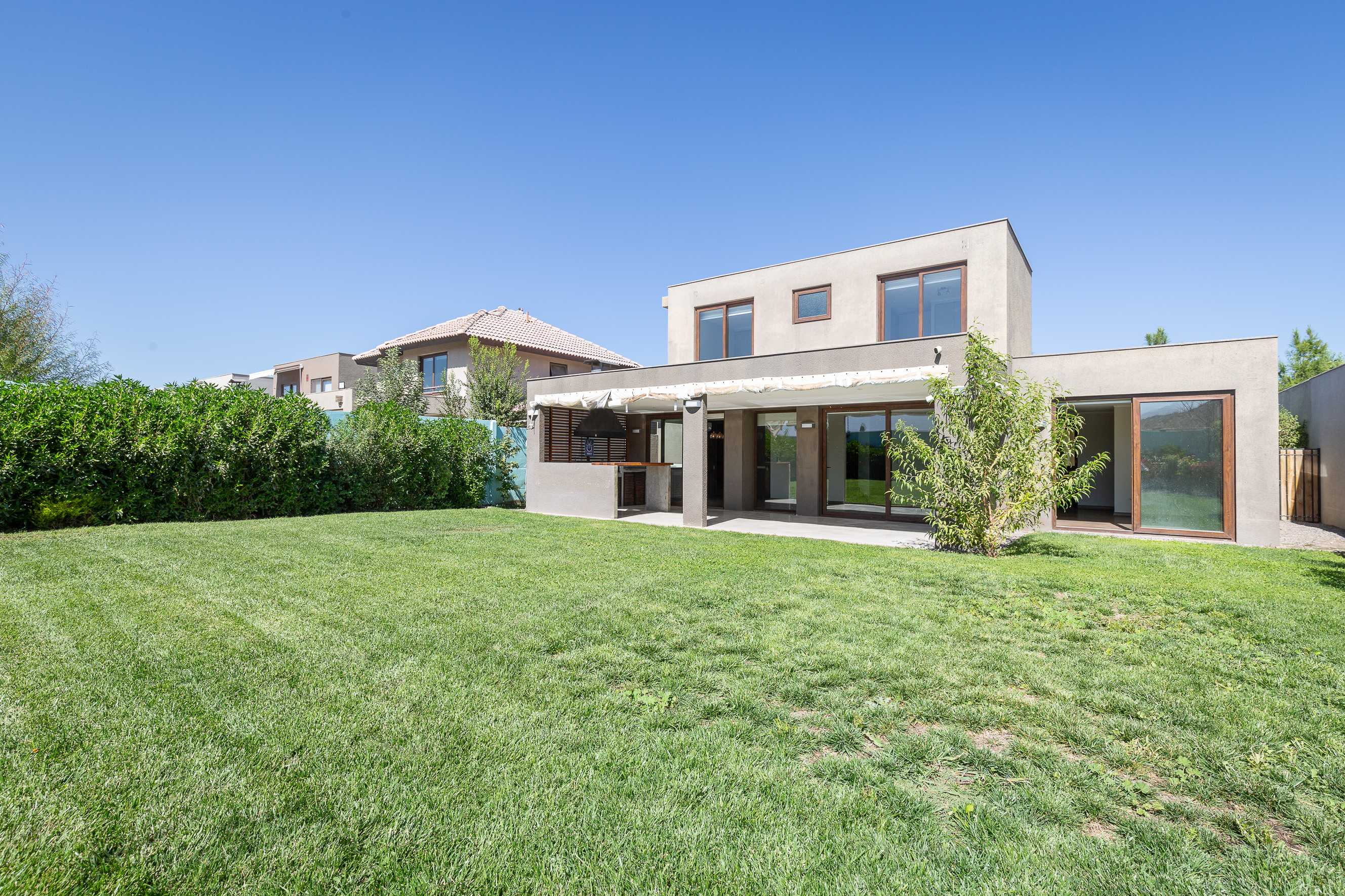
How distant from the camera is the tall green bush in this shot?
10.9 metres

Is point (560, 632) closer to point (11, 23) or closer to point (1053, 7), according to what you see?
point (1053, 7)

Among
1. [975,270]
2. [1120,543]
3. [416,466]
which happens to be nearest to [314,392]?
[416,466]

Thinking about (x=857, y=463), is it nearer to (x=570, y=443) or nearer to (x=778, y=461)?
(x=778, y=461)

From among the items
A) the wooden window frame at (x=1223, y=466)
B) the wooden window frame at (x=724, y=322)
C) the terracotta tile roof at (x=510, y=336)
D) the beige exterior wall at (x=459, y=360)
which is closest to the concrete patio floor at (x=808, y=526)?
the wooden window frame at (x=1223, y=466)

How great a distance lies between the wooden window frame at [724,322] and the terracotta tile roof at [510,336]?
9.64 metres

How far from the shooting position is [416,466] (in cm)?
1672

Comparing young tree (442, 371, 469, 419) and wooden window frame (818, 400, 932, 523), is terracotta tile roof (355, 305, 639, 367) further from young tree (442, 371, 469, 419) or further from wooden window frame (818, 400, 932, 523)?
wooden window frame (818, 400, 932, 523)

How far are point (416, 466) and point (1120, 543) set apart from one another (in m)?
16.5

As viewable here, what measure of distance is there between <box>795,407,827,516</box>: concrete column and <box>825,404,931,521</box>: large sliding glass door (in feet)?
0.70

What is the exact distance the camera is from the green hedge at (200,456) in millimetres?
10977

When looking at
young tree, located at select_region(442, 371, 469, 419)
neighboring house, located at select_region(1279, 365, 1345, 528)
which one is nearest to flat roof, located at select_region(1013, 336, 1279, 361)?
neighboring house, located at select_region(1279, 365, 1345, 528)

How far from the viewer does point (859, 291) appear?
15.2 meters

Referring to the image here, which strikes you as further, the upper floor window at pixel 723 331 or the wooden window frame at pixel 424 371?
the wooden window frame at pixel 424 371

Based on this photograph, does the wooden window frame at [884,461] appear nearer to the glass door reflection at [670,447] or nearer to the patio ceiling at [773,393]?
the patio ceiling at [773,393]
